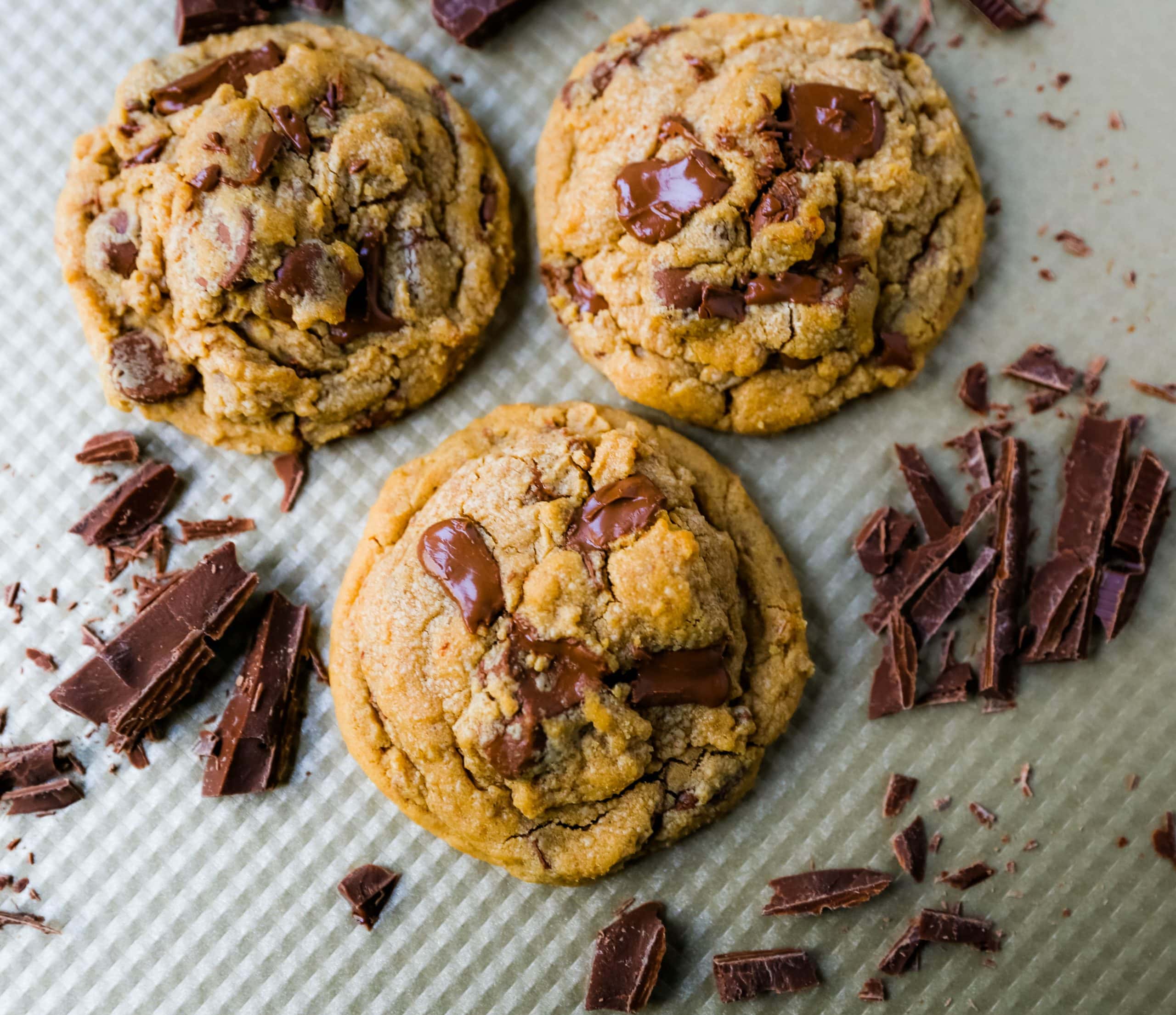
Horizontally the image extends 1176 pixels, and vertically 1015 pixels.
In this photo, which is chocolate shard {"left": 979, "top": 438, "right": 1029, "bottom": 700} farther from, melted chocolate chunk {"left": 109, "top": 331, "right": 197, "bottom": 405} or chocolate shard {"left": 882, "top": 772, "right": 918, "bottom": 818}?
melted chocolate chunk {"left": 109, "top": 331, "right": 197, "bottom": 405}

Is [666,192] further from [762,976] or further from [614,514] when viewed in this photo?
[762,976]

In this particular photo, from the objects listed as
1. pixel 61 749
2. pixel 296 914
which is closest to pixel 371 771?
pixel 296 914

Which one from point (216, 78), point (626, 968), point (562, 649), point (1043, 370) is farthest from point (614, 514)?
point (216, 78)

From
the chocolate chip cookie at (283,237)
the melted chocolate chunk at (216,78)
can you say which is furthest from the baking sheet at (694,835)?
the melted chocolate chunk at (216,78)

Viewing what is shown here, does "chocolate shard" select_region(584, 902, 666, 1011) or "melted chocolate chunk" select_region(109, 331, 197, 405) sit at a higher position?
"melted chocolate chunk" select_region(109, 331, 197, 405)

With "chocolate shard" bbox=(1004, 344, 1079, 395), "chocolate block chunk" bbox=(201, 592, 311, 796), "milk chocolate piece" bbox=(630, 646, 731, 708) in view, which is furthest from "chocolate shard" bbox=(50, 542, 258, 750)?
"chocolate shard" bbox=(1004, 344, 1079, 395)

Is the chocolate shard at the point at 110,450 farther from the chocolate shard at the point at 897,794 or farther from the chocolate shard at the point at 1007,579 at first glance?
the chocolate shard at the point at 1007,579

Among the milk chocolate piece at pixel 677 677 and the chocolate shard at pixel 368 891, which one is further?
the chocolate shard at pixel 368 891
